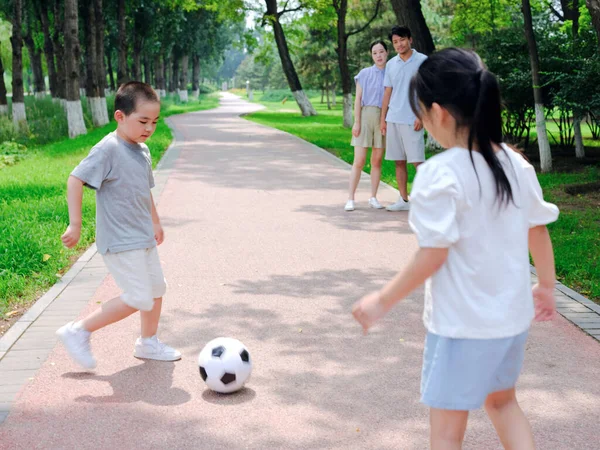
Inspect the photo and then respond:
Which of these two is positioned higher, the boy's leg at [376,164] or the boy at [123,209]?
the boy at [123,209]

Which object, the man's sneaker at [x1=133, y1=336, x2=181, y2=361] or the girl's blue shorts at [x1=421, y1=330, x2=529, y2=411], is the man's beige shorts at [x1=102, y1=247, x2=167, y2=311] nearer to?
the man's sneaker at [x1=133, y1=336, x2=181, y2=361]

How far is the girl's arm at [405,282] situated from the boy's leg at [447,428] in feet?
1.28

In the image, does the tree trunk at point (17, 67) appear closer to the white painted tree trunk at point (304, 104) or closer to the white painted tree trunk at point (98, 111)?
the white painted tree trunk at point (98, 111)

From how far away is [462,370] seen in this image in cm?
245

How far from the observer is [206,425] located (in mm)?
3768

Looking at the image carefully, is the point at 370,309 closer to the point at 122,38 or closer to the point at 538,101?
the point at 538,101

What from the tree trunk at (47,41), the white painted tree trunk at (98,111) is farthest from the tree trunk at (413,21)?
the tree trunk at (47,41)

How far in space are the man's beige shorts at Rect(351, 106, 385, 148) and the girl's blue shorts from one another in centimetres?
719

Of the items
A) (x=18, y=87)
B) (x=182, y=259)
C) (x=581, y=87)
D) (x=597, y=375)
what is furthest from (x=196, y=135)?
(x=597, y=375)

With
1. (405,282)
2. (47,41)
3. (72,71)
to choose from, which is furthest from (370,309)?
(47,41)

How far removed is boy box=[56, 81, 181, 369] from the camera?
4.13 metres

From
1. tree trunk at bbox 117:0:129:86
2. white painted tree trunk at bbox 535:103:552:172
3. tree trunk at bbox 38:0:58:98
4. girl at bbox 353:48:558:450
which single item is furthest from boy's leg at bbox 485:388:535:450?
tree trunk at bbox 38:0:58:98

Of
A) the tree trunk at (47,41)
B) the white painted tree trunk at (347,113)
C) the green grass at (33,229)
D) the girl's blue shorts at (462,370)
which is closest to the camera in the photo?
the girl's blue shorts at (462,370)

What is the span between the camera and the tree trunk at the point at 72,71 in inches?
872
